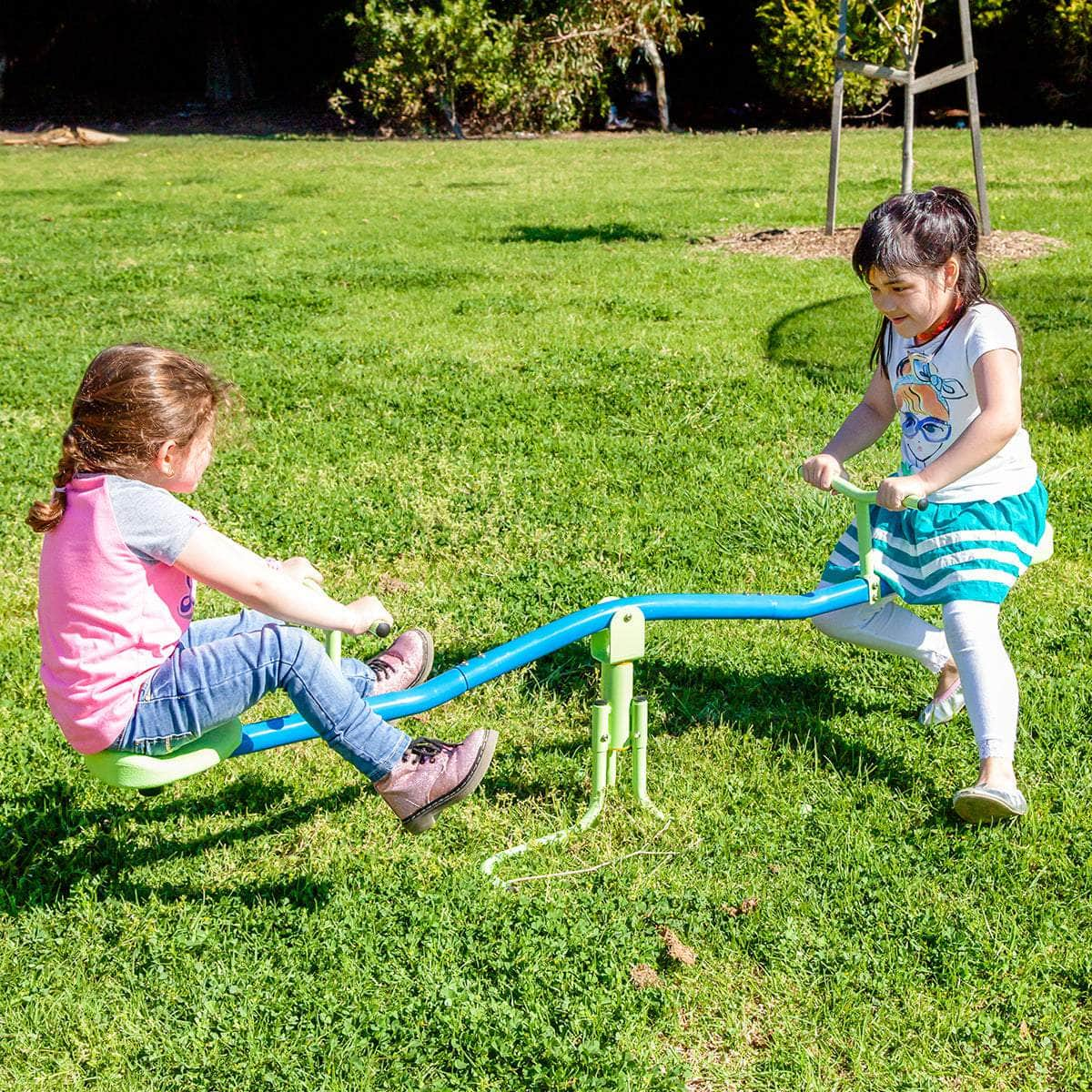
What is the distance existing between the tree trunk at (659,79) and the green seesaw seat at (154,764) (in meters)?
21.0

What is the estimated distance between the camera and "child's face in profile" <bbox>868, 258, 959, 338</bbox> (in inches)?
116

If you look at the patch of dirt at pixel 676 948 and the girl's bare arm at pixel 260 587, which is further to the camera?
the patch of dirt at pixel 676 948

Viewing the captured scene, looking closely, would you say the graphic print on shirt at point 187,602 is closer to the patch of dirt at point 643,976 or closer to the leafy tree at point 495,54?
the patch of dirt at point 643,976

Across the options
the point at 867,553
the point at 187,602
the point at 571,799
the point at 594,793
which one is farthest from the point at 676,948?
the point at 187,602

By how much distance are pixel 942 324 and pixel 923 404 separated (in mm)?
218

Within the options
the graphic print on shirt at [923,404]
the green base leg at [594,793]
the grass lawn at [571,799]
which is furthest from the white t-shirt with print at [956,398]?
the green base leg at [594,793]

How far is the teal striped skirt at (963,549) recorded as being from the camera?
3016 millimetres

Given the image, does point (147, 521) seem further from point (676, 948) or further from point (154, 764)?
point (676, 948)

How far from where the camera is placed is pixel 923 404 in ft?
10.4

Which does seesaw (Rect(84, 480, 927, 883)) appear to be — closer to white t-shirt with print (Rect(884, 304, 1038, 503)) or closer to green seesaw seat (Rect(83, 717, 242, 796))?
green seesaw seat (Rect(83, 717, 242, 796))

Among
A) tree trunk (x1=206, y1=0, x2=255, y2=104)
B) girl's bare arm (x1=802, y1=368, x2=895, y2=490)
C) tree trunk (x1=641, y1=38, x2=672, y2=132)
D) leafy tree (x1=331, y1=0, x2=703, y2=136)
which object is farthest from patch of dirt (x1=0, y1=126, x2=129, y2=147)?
girl's bare arm (x1=802, y1=368, x2=895, y2=490)

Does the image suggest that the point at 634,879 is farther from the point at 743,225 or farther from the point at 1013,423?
the point at 743,225

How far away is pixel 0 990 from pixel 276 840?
2.33 ft

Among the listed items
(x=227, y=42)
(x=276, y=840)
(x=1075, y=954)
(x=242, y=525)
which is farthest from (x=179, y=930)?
(x=227, y=42)
